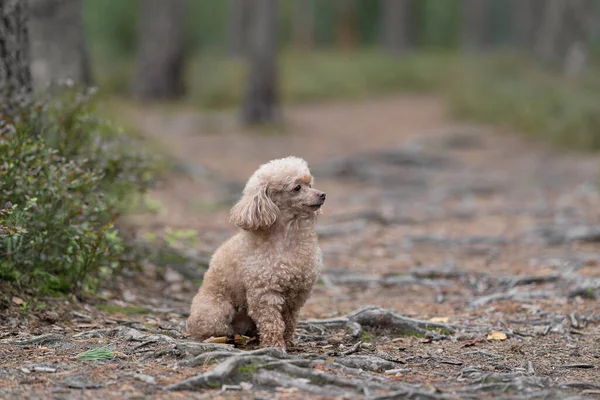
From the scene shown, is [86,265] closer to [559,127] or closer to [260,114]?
[559,127]

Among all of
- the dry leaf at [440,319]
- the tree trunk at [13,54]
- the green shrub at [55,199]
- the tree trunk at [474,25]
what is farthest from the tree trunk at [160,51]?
the dry leaf at [440,319]

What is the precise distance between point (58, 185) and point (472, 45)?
37.6 metres

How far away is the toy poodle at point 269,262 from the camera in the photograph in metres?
5.09

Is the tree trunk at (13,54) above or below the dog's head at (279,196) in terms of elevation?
above

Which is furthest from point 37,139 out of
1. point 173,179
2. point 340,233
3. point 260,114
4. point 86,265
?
point 260,114

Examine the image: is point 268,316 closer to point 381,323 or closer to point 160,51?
point 381,323

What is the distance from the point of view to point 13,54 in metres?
6.68

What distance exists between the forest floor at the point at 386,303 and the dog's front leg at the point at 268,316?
0.58 ft

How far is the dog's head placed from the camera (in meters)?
5.05

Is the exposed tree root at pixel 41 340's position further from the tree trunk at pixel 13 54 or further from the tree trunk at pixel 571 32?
the tree trunk at pixel 571 32

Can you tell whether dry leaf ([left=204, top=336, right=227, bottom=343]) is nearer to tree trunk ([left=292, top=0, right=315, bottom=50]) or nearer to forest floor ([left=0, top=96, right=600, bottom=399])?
forest floor ([left=0, top=96, right=600, bottom=399])

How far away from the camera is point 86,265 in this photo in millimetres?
5945

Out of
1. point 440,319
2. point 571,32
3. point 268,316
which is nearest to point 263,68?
point 571,32

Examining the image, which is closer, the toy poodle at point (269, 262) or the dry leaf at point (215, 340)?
the toy poodle at point (269, 262)
